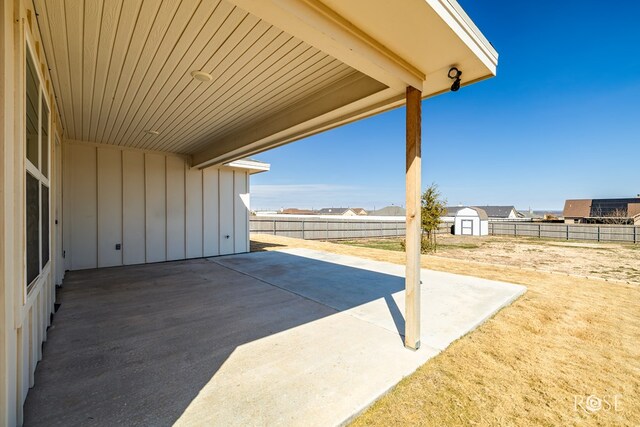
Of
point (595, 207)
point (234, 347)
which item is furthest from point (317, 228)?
point (595, 207)

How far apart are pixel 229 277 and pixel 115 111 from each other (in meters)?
3.38

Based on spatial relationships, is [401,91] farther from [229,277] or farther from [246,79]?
[229,277]

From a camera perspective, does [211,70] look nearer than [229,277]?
Yes

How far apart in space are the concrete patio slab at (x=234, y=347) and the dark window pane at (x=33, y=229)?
0.83 m

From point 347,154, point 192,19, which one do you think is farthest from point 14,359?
point 347,154

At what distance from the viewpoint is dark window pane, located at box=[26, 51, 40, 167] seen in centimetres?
185

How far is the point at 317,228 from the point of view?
46.3ft

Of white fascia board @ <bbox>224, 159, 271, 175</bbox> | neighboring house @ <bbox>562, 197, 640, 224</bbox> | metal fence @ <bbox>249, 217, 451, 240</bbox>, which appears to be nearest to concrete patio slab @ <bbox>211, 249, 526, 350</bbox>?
white fascia board @ <bbox>224, 159, 271, 175</bbox>

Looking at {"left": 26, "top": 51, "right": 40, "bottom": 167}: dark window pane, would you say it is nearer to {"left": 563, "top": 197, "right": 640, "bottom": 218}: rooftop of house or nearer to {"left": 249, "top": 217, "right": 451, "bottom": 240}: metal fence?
{"left": 249, "top": 217, "right": 451, "bottom": 240}: metal fence

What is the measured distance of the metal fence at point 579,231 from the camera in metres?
14.6

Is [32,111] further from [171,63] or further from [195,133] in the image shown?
[195,133]

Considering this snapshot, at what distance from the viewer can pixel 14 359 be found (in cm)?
141

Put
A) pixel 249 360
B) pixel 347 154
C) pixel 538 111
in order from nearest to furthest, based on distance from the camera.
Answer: pixel 249 360 → pixel 538 111 → pixel 347 154

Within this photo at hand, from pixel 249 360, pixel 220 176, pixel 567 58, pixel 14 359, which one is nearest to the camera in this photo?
pixel 14 359
